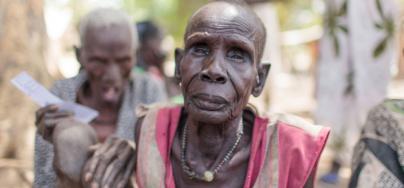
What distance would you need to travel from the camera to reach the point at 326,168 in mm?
7105

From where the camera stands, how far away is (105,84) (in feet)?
11.3

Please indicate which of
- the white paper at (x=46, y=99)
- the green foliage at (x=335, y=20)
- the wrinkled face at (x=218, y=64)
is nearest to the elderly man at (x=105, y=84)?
the white paper at (x=46, y=99)

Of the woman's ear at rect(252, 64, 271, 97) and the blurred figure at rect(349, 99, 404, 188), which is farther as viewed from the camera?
the blurred figure at rect(349, 99, 404, 188)

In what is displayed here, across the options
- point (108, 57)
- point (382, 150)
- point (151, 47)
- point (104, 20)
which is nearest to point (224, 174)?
point (382, 150)

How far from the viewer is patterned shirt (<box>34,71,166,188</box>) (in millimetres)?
3234

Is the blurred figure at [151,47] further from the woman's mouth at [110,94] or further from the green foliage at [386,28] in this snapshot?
the woman's mouth at [110,94]

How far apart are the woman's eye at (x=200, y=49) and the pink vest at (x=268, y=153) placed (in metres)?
0.36

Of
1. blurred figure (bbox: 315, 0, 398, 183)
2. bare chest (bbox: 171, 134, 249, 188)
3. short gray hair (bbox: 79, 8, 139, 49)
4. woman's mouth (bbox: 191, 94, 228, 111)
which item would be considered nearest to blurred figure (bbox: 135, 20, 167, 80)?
blurred figure (bbox: 315, 0, 398, 183)

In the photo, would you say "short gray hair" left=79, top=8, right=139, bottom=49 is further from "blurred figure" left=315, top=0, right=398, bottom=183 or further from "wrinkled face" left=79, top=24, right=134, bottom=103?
"blurred figure" left=315, top=0, right=398, bottom=183

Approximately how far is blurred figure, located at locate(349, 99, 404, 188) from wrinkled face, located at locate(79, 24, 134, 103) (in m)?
1.26

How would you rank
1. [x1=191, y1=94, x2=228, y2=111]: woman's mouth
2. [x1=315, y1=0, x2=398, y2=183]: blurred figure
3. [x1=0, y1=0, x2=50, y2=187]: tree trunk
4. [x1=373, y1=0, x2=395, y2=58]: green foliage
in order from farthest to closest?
[x1=0, y1=0, x2=50, y2=187]: tree trunk, [x1=315, y1=0, x2=398, y2=183]: blurred figure, [x1=373, y1=0, x2=395, y2=58]: green foliage, [x1=191, y1=94, x2=228, y2=111]: woman's mouth

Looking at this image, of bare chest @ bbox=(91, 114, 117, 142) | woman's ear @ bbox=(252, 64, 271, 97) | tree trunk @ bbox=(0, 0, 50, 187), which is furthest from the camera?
tree trunk @ bbox=(0, 0, 50, 187)

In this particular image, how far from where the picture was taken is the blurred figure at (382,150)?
284cm

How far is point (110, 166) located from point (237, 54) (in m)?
0.66
